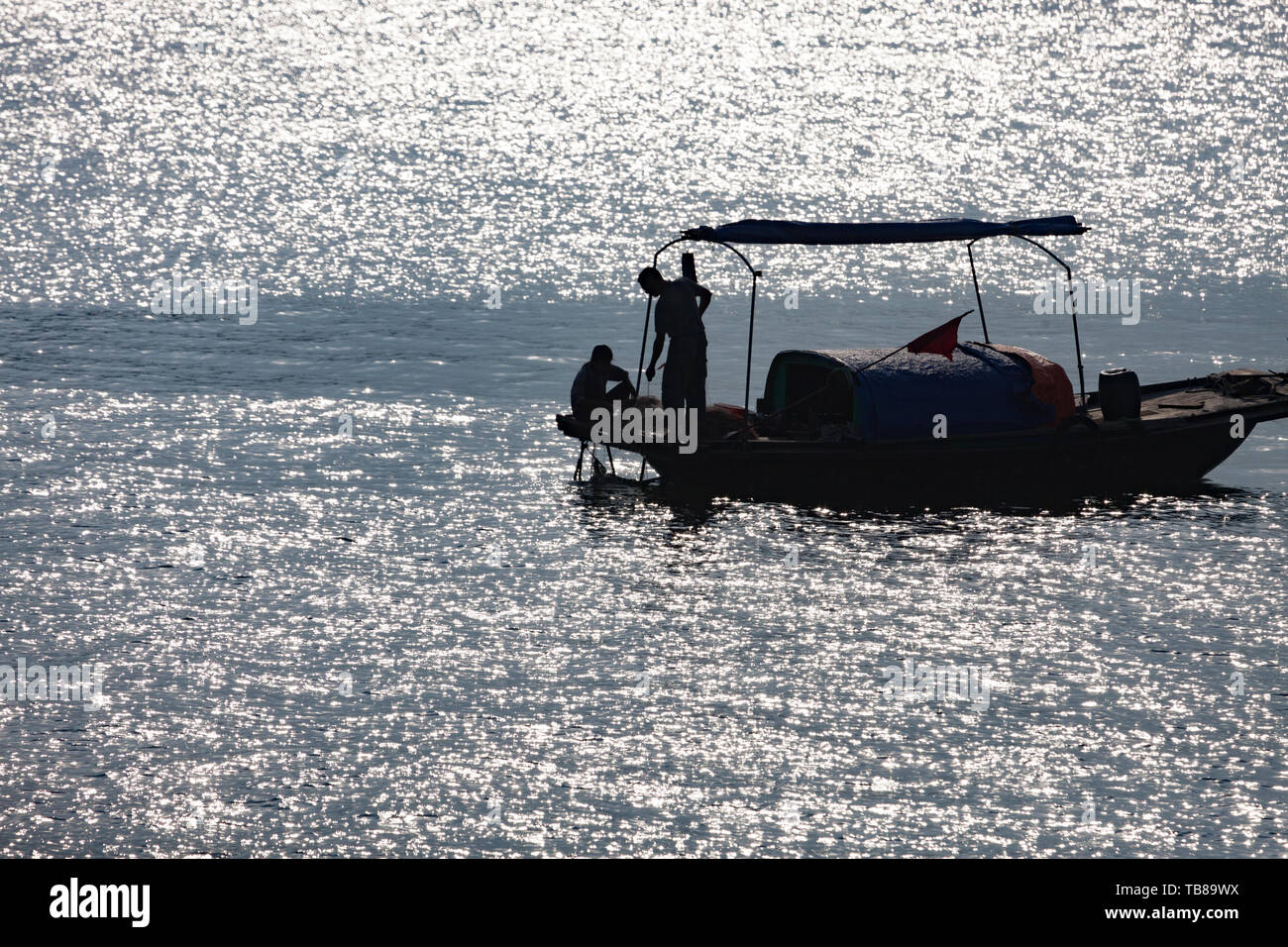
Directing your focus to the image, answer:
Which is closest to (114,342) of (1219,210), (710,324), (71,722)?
(710,324)

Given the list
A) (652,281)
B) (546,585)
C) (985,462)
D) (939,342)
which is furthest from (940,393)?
(546,585)

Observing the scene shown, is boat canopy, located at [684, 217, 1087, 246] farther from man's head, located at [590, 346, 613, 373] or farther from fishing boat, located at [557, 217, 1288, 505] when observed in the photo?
man's head, located at [590, 346, 613, 373]

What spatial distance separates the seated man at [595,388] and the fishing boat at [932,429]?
29 centimetres

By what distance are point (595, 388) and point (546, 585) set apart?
16.8 ft

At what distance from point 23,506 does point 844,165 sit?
186ft

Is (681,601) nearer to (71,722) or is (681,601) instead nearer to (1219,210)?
(71,722)

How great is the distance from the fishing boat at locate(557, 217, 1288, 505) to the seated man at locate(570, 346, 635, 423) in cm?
29

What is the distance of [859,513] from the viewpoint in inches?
823

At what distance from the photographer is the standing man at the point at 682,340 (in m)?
21.6

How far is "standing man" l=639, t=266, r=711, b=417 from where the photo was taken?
21.6 m

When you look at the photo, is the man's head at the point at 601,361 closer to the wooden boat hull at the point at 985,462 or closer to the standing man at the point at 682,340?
the standing man at the point at 682,340

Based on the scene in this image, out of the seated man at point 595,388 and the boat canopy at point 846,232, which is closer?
A: the boat canopy at point 846,232

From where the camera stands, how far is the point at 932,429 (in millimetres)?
21281

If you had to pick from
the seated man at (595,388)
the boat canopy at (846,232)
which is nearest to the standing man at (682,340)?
the seated man at (595,388)
